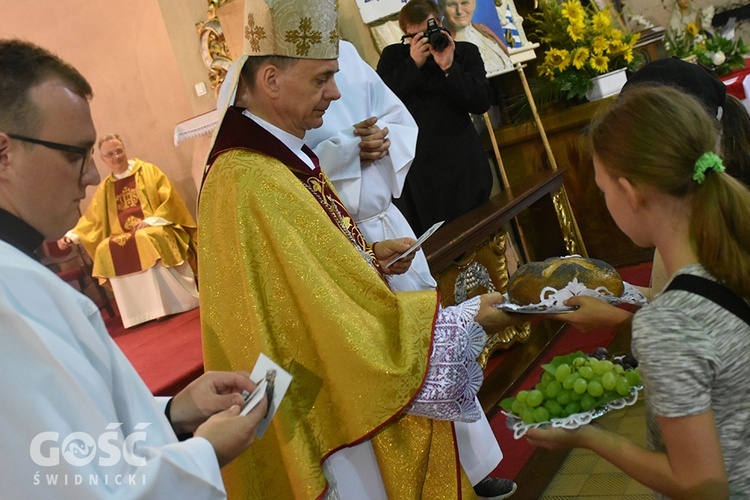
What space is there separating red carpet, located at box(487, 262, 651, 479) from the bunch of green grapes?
1750mm

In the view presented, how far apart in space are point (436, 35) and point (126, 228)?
417cm

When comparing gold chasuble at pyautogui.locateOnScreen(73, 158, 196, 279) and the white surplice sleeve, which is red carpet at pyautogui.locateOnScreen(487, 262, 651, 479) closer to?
the white surplice sleeve

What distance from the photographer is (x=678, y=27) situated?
8055 mm

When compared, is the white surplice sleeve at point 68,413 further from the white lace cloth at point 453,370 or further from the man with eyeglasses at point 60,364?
the white lace cloth at point 453,370

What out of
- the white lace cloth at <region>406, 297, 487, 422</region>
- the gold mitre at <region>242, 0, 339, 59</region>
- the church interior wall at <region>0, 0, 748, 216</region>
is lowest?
the white lace cloth at <region>406, 297, 487, 422</region>

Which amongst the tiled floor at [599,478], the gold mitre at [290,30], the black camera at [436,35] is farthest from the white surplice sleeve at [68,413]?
the black camera at [436,35]

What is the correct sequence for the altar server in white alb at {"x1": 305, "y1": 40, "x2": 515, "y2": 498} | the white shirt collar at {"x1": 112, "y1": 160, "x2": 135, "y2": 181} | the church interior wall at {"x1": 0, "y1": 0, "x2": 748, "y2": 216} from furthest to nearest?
the church interior wall at {"x1": 0, "y1": 0, "x2": 748, "y2": 216} < the white shirt collar at {"x1": 112, "y1": 160, "x2": 135, "y2": 181} < the altar server in white alb at {"x1": 305, "y1": 40, "x2": 515, "y2": 498}

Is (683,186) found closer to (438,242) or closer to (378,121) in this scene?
(378,121)

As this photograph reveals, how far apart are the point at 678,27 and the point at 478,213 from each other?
16.8ft

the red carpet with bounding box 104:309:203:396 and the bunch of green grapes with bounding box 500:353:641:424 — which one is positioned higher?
the bunch of green grapes with bounding box 500:353:641:424

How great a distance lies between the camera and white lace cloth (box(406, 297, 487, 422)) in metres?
1.99

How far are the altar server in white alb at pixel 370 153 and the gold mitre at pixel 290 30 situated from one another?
0.43 metres

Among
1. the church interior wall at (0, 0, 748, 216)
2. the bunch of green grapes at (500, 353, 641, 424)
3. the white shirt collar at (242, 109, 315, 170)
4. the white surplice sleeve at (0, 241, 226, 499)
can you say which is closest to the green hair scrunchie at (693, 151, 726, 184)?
the bunch of green grapes at (500, 353, 641, 424)

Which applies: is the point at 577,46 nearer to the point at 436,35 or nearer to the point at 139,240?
the point at 436,35
